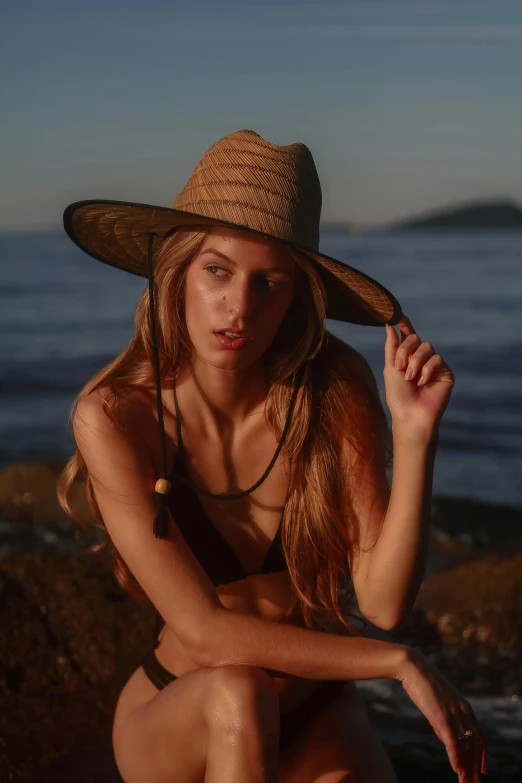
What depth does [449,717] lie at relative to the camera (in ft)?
8.03

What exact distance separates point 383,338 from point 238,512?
467 inches

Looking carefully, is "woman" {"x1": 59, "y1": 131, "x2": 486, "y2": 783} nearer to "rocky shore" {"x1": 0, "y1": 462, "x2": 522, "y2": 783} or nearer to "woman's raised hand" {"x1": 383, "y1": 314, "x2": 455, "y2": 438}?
"woman's raised hand" {"x1": 383, "y1": 314, "x2": 455, "y2": 438}

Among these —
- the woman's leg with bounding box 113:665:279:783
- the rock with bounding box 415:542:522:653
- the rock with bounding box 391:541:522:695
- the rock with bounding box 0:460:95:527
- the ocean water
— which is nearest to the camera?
the woman's leg with bounding box 113:665:279:783

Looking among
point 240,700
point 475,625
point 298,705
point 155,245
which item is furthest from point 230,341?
point 475,625

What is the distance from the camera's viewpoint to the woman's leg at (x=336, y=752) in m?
2.79

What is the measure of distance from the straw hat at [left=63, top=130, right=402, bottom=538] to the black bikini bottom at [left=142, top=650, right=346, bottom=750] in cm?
54

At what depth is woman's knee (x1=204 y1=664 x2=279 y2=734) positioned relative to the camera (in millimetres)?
2439

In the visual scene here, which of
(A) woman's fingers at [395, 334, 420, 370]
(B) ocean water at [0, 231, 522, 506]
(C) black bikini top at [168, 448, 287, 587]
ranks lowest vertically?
(B) ocean water at [0, 231, 522, 506]

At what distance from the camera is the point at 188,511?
291 cm

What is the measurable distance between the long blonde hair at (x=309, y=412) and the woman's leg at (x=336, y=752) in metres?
0.26

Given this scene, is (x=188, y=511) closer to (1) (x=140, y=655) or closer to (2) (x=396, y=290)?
(1) (x=140, y=655)

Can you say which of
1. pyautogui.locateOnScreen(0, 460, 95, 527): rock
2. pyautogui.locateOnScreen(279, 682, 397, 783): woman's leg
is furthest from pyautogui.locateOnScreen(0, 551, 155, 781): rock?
pyautogui.locateOnScreen(0, 460, 95, 527): rock

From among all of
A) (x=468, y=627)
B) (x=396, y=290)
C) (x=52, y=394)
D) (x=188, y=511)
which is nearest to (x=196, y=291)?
(x=188, y=511)

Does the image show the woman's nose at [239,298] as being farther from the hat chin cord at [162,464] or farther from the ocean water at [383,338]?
the ocean water at [383,338]
